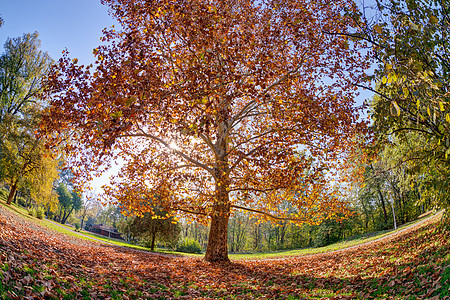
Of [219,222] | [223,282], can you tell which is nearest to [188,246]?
[219,222]

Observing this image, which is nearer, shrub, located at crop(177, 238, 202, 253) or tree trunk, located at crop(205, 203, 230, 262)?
tree trunk, located at crop(205, 203, 230, 262)

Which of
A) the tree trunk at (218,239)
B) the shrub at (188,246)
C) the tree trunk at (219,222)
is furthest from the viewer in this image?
the shrub at (188,246)

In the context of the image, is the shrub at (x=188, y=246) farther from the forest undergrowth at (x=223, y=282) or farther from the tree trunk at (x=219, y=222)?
the forest undergrowth at (x=223, y=282)

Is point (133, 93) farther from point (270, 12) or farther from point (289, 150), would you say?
point (270, 12)

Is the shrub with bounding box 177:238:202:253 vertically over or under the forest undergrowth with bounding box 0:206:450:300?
under

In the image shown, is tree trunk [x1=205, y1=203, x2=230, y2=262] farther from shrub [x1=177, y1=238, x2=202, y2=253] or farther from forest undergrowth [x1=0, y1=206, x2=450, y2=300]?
shrub [x1=177, y1=238, x2=202, y2=253]

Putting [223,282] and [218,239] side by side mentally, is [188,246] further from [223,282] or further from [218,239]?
[223,282]

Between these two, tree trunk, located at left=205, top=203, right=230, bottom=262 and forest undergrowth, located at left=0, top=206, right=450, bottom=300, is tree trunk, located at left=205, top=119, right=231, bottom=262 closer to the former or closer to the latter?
tree trunk, located at left=205, top=203, right=230, bottom=262

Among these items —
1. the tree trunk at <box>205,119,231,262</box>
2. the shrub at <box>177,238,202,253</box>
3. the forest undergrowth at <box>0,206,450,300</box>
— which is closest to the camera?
the forest undergrowth at <box>0,206,450,300</box>

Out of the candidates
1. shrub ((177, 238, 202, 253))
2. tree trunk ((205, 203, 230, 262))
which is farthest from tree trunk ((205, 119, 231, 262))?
shrub ((177, 238, 202, 253))

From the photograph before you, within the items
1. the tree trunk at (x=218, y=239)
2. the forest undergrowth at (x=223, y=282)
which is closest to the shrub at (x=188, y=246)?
the tree trunk at (x=218, y=239)

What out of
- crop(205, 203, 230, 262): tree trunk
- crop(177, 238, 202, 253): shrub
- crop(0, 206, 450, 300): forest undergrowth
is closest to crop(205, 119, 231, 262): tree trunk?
crop(205, 203, 230, 262): tree trunk

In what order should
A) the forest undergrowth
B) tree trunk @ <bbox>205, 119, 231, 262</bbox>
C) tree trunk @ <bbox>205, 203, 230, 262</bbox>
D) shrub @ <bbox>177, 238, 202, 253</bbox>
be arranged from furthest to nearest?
1. shrub @ <bbox>177, 238, 202, 253</bbox>
2. tree trunk @ <bbox>205, 203, 230, 262</bbox>
3. tree trunk @ <bbox>205, 119, 231, 262</bbox>
4. the forest undergrowth

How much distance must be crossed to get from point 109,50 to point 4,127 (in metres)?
20.4
